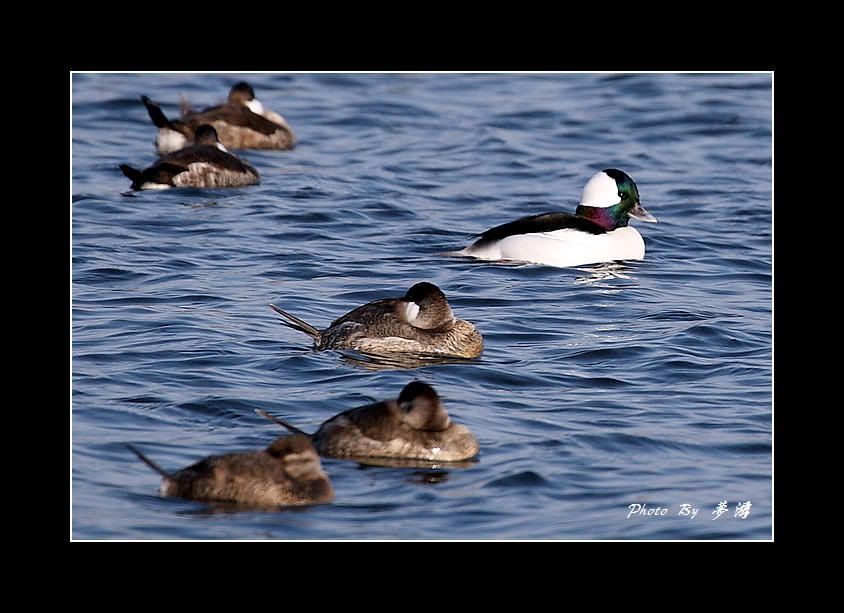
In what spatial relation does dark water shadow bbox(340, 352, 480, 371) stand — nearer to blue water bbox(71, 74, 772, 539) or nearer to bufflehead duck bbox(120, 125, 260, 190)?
blue water bbox(71, 74, 772, 539)

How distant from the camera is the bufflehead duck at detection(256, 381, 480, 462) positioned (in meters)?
7.83

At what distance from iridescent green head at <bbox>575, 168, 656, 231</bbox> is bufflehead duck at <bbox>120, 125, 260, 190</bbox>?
388cm

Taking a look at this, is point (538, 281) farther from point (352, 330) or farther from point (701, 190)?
point (701, 190)

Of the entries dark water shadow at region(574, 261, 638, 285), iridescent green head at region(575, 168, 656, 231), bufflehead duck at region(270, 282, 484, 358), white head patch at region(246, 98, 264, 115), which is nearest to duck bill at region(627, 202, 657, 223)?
iridescent green head at region(575, 168, 656, 231)

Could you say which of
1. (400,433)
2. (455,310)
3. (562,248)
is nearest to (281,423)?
(400,433)

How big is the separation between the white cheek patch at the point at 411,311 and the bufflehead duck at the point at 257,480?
298cm

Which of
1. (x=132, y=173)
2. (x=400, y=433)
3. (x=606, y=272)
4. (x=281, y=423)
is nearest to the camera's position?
(x=400, y=433)

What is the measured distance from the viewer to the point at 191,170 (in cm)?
1548

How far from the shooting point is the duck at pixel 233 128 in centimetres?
1755

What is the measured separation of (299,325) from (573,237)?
12.4 ft

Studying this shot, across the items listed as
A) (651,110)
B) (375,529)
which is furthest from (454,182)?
(375,529)

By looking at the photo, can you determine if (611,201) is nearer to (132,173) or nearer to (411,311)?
(411,311)

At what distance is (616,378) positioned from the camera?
9695 millimetres

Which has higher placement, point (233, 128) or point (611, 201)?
point (233, 128)
